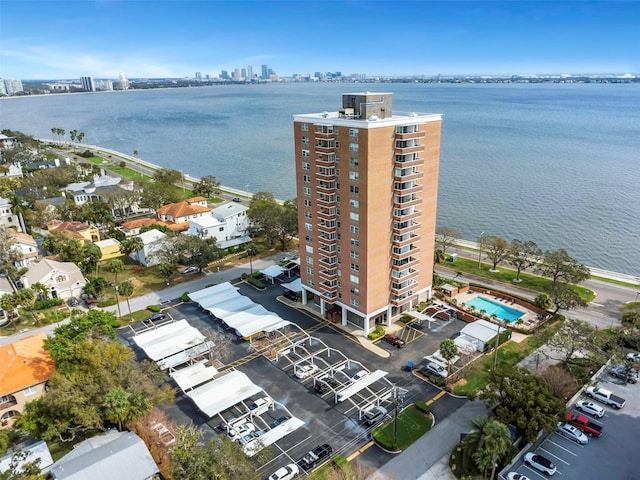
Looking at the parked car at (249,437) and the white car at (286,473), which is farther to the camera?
the parked car at (249,437)

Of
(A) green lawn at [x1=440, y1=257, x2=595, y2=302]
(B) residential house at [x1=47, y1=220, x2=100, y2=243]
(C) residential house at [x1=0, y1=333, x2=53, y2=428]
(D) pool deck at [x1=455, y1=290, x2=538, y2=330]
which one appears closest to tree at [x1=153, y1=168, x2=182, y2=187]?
(B) residential house at [x1=47, y1=220, x2=100, y2=243]

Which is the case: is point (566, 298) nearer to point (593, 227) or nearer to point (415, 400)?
point (415, 400)

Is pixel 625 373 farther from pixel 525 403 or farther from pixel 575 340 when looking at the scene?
pixel 525 403

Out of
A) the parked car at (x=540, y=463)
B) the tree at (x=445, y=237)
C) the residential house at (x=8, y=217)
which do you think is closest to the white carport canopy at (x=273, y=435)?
the parked car at (x=540, y=463)

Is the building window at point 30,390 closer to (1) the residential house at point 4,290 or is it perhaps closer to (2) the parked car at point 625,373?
(1) the residential house at point 4,290

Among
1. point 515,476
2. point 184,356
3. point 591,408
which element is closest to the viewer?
point 515,476

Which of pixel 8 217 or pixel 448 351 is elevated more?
pixel 8 217

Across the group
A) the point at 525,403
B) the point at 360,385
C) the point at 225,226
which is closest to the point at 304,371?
the point at 360,385
